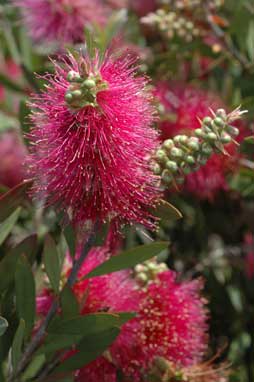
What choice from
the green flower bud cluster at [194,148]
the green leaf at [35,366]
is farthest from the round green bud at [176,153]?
the green leaf at [35,366]

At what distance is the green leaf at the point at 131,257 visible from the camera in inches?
63.3

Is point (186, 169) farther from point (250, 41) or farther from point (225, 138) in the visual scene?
point (250, 41)

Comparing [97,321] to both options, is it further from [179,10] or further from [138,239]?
[179,10]

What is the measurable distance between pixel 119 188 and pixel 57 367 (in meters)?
0.47

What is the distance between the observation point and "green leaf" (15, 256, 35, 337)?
1.63 meters

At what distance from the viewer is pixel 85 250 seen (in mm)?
1621

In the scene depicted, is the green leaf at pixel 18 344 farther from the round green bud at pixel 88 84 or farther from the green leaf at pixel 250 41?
the green leaf at pixel 250 41

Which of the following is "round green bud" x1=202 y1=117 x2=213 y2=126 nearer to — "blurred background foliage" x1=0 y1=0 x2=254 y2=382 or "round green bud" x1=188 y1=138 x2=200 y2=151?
"round green bud" x1=188 y1=138 x2=200 y2=151

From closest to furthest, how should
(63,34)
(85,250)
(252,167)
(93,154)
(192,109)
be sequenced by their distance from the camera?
(93,154) → (85,250) → (252,167) → (192,109) → (63,34)

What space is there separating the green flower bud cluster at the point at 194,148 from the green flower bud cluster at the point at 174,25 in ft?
3.36

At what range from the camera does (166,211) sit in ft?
5.30

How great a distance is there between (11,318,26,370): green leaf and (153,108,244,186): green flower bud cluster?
422 millimetres

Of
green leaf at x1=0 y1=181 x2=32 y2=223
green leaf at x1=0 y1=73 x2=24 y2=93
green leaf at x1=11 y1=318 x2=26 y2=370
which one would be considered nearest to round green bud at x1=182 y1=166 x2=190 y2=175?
green leaf at x1=0 y1=181 x2=32 y2=223

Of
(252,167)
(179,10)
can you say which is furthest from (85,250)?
(179,10)
